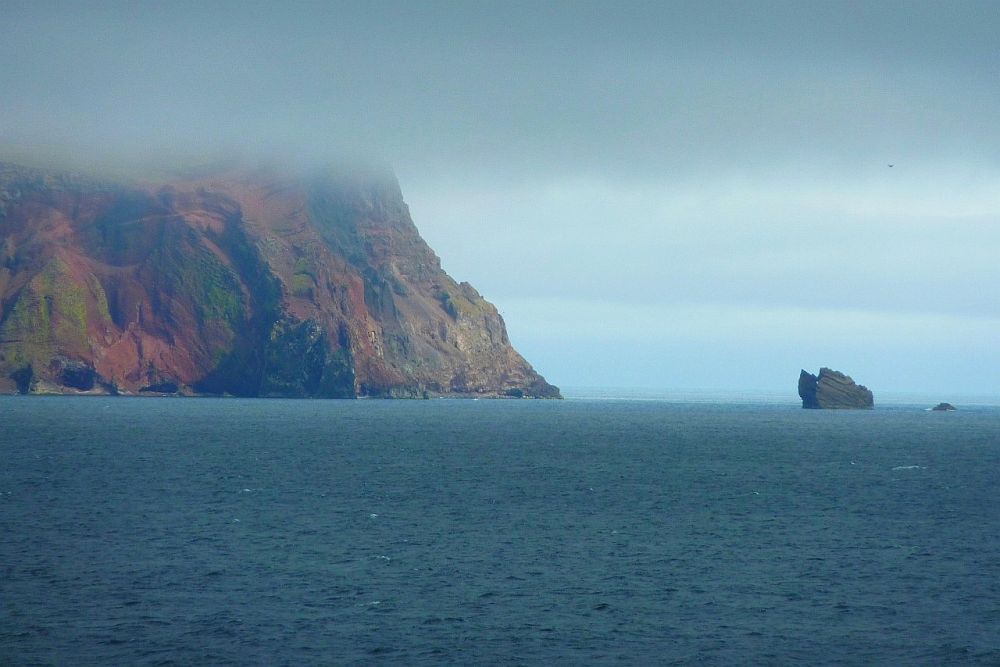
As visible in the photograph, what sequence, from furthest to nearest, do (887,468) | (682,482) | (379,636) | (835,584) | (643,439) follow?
(643,439), (887,468), (682,482), (835,584), (379,636)

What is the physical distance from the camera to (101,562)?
5406cm

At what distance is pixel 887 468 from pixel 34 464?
9077cm

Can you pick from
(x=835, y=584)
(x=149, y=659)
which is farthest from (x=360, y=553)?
(x=835, y=584)

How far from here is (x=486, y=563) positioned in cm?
5672

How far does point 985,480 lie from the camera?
10588cm

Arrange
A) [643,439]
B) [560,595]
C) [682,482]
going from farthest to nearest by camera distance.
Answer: [643,439]
[682,482]
[560,595]

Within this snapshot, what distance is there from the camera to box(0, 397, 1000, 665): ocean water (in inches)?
1625

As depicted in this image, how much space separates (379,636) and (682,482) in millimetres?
62353

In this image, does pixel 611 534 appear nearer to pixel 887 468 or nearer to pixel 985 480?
pixel 985 480

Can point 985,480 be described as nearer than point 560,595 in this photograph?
No

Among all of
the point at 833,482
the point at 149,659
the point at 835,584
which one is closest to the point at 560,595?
the point at 835,584

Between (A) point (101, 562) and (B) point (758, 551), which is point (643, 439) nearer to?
(B) point (758, 551)

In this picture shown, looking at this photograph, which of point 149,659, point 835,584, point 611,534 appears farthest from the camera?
point 611,534

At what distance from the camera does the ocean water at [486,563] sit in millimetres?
41281
